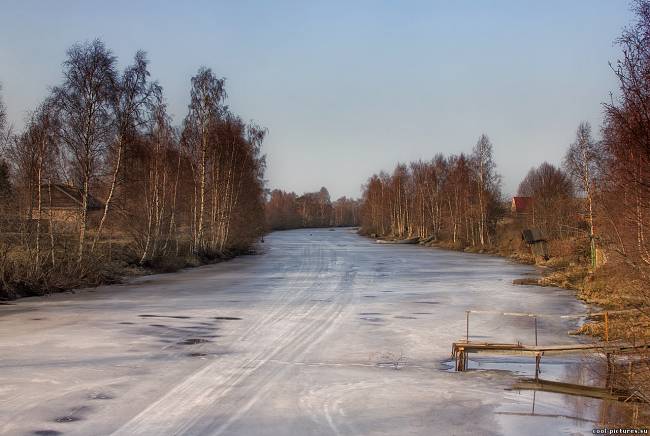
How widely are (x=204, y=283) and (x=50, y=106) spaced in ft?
28.5

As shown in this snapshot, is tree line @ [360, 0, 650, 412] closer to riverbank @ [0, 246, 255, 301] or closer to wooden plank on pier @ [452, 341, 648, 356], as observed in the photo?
wooden plank on pier @ [452, 341, 648, 356]

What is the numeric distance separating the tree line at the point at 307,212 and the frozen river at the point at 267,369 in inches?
4357

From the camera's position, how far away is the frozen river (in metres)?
6.53

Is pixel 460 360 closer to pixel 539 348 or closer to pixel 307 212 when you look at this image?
pixel 539 348

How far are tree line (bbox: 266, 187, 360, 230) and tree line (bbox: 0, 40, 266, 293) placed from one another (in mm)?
87869

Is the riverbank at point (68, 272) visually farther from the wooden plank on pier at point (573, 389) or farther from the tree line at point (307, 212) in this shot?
the tree line at point (307, 212)

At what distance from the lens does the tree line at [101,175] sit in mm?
19734

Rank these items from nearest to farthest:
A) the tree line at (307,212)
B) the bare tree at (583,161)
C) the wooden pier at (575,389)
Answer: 1. the wooden pier at (575,389)
2. the bare tree at (583,161)
3. the tree line at (307,212)

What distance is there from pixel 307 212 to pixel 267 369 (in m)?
151

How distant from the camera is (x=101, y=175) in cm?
2378

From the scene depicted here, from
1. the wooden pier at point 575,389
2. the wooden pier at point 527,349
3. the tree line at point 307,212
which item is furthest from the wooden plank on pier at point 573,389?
the tree line at point 307,212

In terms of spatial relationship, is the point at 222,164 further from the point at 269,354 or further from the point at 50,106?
the point at 269,354

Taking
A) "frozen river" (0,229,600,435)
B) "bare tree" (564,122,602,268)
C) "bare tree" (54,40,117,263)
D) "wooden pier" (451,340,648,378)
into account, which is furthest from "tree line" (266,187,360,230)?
"wooden pier" (451,340,648,378)

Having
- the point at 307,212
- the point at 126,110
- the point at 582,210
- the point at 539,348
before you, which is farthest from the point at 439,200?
the point at 307,212
